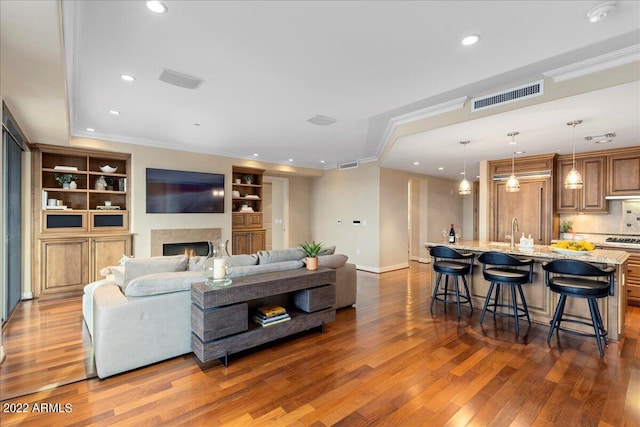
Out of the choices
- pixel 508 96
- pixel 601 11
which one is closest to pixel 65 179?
pixel 508 96

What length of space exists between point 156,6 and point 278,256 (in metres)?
2.45

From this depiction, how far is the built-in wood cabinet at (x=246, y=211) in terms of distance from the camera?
695 centimetres

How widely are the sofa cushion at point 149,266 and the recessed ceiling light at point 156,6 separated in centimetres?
206

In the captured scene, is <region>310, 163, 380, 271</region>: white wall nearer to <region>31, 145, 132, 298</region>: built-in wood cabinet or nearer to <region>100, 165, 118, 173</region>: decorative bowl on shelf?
<region>31, 145, 132, 298</region>: built-in wood cabinet

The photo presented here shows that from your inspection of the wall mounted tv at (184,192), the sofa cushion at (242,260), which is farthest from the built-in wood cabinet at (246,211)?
the sofa cushion at (242,260)

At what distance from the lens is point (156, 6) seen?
1927 mm

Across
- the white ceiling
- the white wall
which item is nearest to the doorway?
the white wall

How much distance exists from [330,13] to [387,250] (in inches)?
222

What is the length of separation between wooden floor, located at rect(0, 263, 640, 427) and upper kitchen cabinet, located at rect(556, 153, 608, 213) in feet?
7.77

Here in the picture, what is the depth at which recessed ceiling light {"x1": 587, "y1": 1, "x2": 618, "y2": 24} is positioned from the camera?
1.85 metres

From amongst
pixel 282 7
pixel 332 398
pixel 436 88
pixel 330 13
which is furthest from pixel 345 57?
pixel 332 398

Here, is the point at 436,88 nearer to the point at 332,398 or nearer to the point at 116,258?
the point at 332,398

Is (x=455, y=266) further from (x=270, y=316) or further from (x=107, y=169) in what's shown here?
(x=107, y=169)

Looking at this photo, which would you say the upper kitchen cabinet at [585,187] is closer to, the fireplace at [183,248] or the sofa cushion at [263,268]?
the sofa cushion at [263,268]
